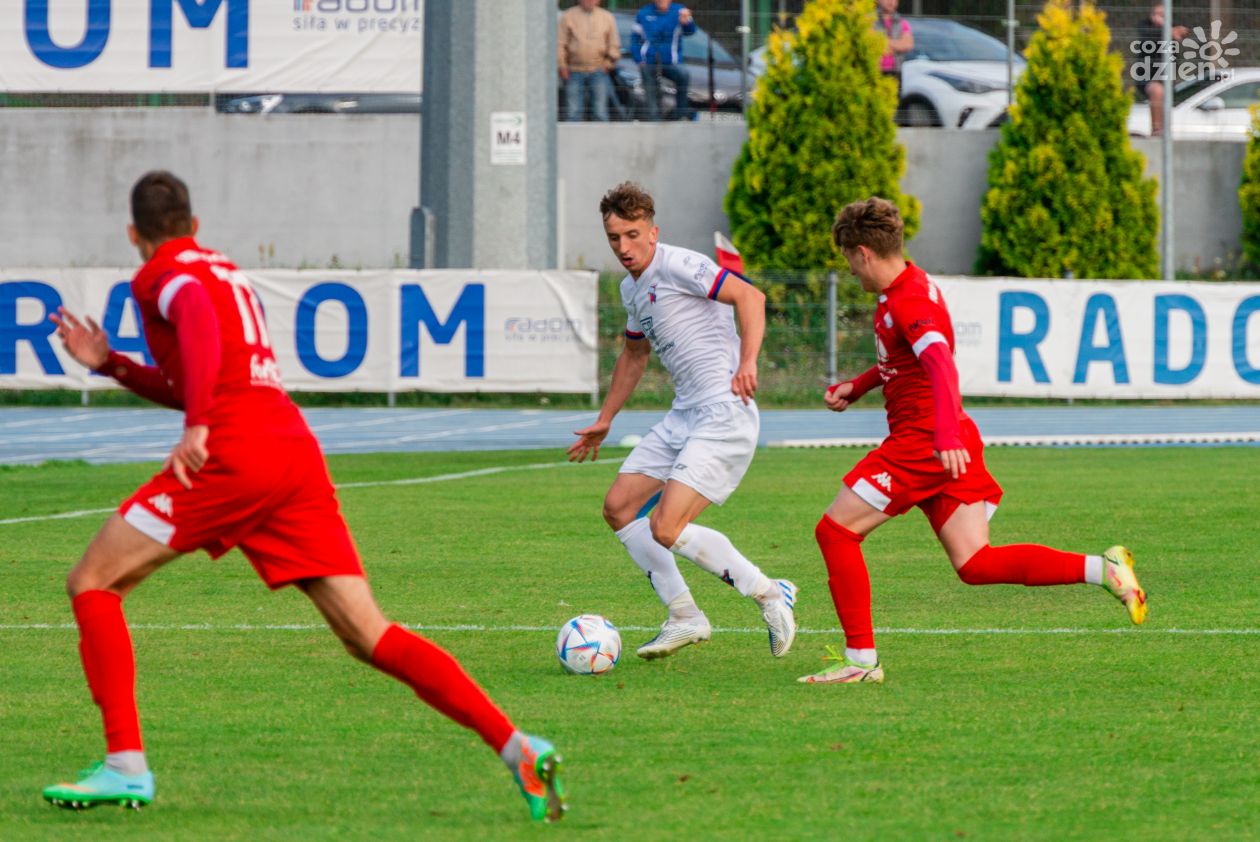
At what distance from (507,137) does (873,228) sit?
18068mm

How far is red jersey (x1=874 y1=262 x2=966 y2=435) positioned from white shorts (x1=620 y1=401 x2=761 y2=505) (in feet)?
2.02

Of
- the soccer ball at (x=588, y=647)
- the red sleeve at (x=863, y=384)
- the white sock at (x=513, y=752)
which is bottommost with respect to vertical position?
the soccer ball at (x=588, y=647)

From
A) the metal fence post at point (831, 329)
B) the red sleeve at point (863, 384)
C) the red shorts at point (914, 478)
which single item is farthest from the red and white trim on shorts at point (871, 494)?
the metal fence post at point (831, 329)

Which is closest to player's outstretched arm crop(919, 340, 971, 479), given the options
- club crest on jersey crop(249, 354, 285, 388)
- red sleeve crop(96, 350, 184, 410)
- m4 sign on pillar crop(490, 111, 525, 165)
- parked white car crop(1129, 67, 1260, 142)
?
club crest on jersey crop(249, 354, 285, 388)

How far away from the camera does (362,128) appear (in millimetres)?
29797

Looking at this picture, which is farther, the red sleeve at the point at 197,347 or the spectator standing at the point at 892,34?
the spectator standing at the point at 892,34

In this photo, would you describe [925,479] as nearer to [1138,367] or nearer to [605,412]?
[605,412]

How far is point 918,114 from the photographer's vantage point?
29.5 meters

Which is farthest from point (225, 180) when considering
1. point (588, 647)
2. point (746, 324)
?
point (588, 647)

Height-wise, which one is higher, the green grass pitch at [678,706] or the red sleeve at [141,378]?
the red sleeve at [141,378]

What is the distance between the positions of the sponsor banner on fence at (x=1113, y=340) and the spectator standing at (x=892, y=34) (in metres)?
4.72

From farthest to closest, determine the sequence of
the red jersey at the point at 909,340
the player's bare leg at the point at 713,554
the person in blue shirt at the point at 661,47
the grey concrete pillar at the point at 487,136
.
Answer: the person in blue shirt at the point at 661,47 < the grey concrete pillar at the point at 487,136 < the player's bare leg at the point at 713,554 < the red jersey at the point at 909,340

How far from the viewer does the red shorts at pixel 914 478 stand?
23.9 feet

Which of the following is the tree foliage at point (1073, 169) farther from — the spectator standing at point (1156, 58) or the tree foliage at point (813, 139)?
the tree foliage at point (813, 139)
